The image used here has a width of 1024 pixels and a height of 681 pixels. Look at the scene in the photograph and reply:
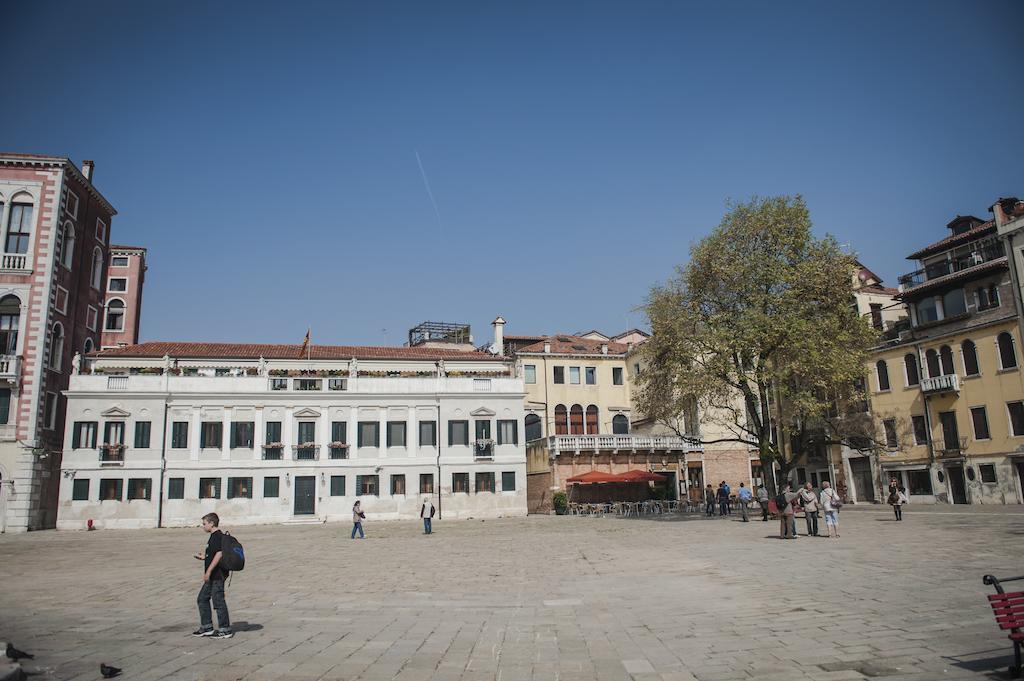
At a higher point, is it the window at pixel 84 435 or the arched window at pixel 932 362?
the arched window at pixel 932 362

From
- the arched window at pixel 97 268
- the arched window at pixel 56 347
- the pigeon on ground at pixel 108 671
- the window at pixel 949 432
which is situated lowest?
the pigeon on ground at pixel 108 671

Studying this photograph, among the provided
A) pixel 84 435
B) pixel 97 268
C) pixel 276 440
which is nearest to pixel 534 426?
pixel 276 440

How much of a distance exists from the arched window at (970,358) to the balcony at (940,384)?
764 mm

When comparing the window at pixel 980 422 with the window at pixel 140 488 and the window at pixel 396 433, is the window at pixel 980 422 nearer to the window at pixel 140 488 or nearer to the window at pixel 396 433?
the window at pixel 396 433

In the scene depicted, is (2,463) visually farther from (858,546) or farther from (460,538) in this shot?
(858,546)

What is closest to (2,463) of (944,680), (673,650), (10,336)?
(10,336)

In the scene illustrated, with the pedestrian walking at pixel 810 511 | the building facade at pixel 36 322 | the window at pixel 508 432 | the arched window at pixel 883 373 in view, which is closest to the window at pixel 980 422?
the arched window at pixel 883 373

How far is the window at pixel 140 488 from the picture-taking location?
39625 millimetres

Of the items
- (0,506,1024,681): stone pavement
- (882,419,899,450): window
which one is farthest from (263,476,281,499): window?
(882,419,899,450): window

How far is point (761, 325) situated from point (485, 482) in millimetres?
21498

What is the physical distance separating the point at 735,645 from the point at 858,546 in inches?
484

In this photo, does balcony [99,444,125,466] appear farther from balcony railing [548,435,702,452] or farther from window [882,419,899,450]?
window [882,419,899,450]

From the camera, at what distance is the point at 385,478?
4297 centimetres

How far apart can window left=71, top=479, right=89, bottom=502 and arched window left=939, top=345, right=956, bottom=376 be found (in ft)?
161
